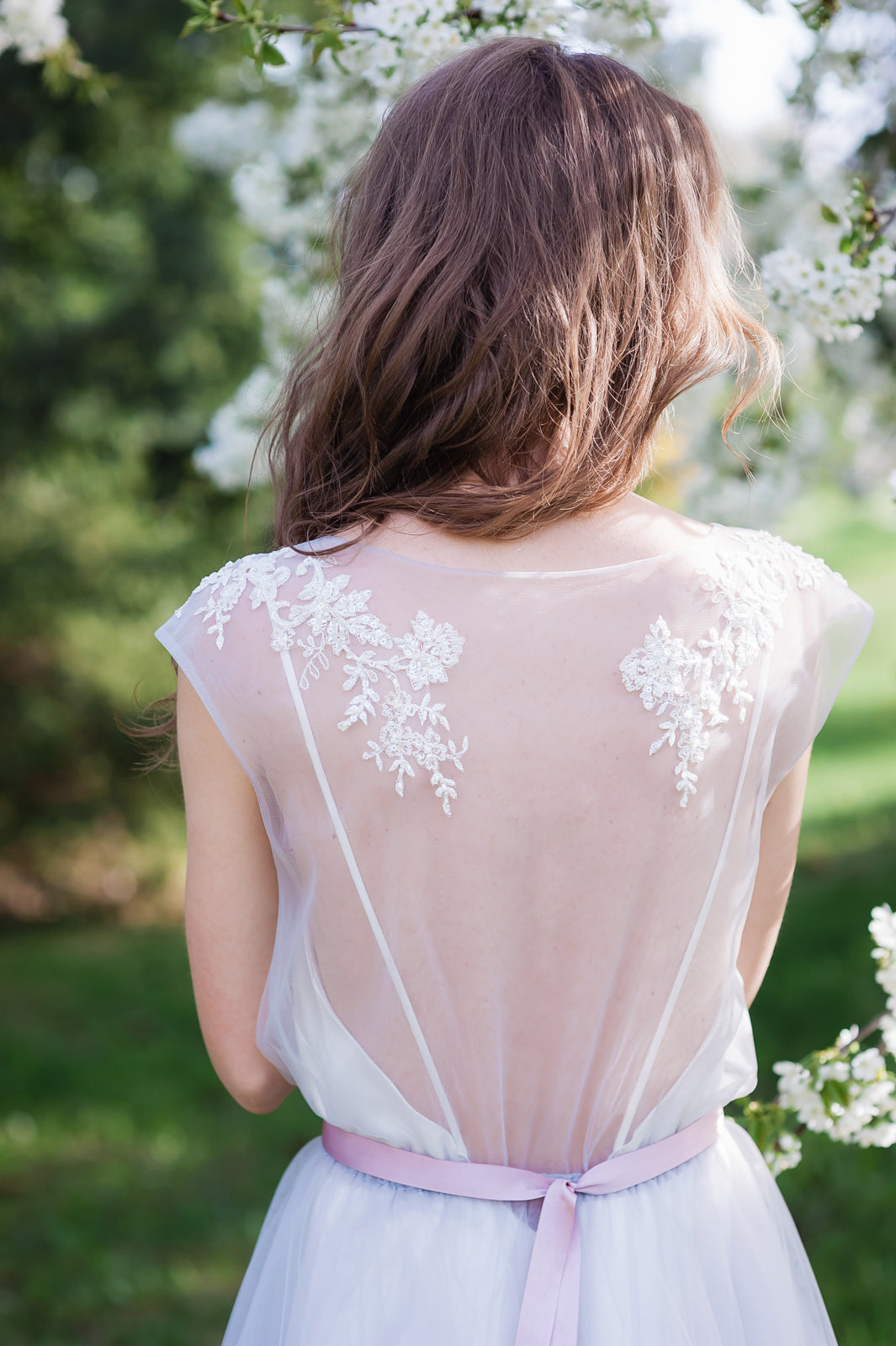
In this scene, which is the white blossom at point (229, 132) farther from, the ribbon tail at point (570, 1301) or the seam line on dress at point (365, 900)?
the ribbon tail at point (570, 1301)

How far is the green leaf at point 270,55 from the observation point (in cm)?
175

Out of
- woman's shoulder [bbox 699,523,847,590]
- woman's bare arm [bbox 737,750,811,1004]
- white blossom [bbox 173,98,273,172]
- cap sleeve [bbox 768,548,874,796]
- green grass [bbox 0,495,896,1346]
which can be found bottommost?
green grass [bbox 0,495,896,1346]

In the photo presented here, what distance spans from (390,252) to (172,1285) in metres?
2.91

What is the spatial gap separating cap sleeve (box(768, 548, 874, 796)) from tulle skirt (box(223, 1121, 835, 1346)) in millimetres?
479

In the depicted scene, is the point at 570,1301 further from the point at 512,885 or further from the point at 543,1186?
the point at 512,885

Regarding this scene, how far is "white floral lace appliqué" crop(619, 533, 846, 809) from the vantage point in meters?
1.09

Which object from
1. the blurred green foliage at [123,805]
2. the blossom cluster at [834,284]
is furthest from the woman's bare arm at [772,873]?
the blurred green foliage at [123,805]

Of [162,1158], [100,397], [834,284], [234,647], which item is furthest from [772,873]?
[100,397]

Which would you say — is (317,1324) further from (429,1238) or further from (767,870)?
(767,870)

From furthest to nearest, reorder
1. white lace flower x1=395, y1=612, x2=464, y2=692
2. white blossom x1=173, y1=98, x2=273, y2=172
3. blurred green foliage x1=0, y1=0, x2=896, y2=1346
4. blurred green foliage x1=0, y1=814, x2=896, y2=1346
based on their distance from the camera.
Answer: white blossom x1=173, y1=98, x2=273, y2=172
blurred green foliage x1=0, y1=0, x2=896, y2=1346
blurred green foliage x1=0, y1=814, x2=896, y2=1346
white lace flower x1=395, y1=612, x2=464, y2=692

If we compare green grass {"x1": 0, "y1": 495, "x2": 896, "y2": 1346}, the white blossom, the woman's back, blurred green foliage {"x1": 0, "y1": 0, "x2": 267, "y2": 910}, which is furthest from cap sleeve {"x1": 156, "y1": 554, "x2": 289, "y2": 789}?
blurred green foliage {"x1": 0, "y1": 0, "x2": 267, "y2": 910}

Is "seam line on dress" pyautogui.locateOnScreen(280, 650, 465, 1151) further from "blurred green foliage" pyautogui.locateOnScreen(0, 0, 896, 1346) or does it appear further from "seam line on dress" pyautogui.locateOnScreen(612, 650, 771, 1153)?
"blurred green foliage" pyautogui.locateOnScreen(0, 0, 896, 1346)

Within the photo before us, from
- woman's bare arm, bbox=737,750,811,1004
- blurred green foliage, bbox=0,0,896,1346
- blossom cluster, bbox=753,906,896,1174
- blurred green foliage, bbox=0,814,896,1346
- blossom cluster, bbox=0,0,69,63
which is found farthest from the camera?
blurred green foliage, bbox=0,0,896,1346

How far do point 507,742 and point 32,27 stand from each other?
1939mm
